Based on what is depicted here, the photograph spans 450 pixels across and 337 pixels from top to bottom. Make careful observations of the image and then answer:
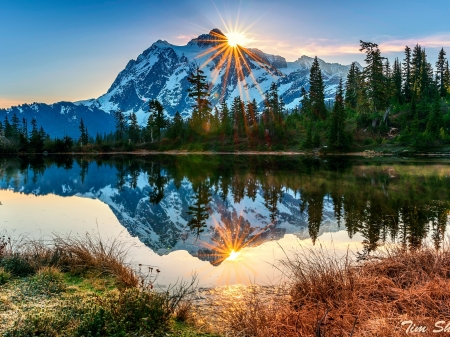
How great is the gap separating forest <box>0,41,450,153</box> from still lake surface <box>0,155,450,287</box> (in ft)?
130

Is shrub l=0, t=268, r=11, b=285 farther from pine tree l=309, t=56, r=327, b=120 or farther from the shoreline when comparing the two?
pine tree l=309, t=56, r=327, b=120

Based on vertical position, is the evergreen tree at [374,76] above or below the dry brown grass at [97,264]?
above

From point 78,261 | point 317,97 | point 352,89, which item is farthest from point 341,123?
point 78,261

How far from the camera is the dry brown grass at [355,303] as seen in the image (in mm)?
5445

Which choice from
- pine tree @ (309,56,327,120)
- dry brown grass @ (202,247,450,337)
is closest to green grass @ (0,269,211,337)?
dry brown grass @ (202,247,450,337)

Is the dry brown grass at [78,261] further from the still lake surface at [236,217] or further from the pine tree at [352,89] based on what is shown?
the pine tree at [352,89]

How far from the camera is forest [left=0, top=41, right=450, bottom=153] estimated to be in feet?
226

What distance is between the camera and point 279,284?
9039 mm

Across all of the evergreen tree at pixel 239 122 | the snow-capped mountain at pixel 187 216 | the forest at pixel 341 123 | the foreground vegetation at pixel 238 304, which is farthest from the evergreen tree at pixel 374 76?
the foreground vegetation at pixel 238 304

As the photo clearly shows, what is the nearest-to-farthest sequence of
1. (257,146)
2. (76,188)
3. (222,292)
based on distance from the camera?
(222,292) < (76,188) < (257,146)

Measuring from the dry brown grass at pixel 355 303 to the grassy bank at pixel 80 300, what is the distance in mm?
1097

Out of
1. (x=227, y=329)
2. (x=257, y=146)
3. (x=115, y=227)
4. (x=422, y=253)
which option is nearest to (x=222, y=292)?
(x=227, y=329)

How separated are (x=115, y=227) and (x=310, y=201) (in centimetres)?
1114

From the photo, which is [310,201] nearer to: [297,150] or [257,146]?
[297,150]
